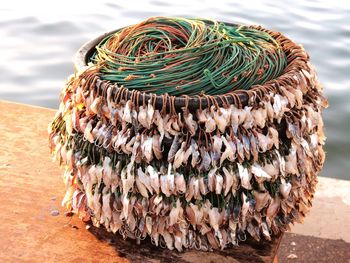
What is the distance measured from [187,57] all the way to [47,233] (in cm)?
71

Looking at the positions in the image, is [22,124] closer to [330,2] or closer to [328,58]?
[328,58]

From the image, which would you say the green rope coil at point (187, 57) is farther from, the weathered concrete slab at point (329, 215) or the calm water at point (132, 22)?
the calm water at point (132, 22)

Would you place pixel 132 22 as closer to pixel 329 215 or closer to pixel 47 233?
pixel 329 215

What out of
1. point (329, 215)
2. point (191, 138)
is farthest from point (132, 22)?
point (191, 138)

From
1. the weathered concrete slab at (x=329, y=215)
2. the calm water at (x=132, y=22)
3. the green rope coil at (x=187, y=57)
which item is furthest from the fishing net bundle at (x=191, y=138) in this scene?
the calm water at (x=132, y=22)

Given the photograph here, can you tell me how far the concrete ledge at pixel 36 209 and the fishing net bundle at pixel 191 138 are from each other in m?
0.07

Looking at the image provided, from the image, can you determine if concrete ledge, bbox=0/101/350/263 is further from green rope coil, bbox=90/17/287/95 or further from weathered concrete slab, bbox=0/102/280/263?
green rope coil, bbox=90/17/287/95

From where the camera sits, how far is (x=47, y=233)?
1.87 metres

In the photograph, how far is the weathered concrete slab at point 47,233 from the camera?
1785mm

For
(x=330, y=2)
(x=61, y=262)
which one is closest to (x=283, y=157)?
(x=61, y=262)

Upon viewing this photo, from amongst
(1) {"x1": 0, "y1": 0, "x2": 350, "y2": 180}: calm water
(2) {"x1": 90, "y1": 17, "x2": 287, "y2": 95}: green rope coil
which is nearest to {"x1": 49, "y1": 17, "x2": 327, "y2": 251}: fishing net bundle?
(2) {"x1": 90, "y1": 17, "x2": 287, "y2": 95}: green rope coil

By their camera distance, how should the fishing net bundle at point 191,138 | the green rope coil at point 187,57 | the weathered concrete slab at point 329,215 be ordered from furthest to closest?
the weathered concrete slab at point 329,215 → the green rope coil at point 187,57 → the fishing net bundle at point 191,138

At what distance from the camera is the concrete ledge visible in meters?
1.79

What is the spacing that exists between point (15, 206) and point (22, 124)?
1.96 ft
